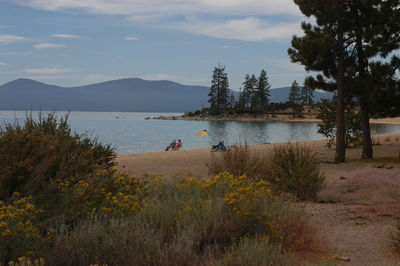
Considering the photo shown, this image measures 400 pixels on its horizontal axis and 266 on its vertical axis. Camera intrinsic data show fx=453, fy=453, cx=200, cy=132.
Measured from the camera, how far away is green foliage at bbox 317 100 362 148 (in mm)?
28344

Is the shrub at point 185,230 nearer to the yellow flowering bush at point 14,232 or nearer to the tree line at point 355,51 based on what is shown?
the yellow flowering bush at point 14,232

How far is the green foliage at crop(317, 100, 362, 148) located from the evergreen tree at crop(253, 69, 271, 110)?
3492 inches

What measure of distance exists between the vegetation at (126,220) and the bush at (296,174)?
2.94 metres

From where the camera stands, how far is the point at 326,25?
19.0m

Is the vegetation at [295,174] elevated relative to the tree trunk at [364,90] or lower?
lower

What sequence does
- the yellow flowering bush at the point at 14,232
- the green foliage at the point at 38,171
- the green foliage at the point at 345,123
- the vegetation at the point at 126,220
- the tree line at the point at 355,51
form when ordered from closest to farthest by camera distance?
1. the yellow flowering bush at the point at 14,232
2. the vegetation at the point at 126,220
3. the green foliage at the point at 38,171
4. the tree line at the point at 355,51
5. the green foliage at the point at 345,123

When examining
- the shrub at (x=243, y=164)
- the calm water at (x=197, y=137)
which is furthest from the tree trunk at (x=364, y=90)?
the shrub at (x=243, y=164)

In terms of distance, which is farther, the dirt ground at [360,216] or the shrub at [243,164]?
the shrub at [243,164]

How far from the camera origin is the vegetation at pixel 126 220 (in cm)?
426

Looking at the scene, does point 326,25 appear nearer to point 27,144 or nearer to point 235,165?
point 235,165

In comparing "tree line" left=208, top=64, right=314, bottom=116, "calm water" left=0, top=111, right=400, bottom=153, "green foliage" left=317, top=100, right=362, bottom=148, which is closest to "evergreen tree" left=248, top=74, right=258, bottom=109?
"tree line" left=208, top=64, right=314, bottom=116

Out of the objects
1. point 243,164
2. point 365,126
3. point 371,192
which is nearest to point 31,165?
point 243,164

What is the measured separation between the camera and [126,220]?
498 cm

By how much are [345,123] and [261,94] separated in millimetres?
89973
